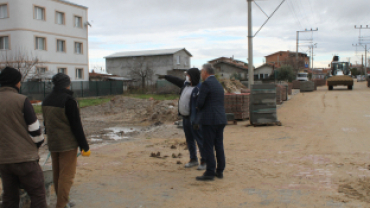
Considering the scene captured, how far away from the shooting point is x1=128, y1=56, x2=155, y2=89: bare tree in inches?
1889

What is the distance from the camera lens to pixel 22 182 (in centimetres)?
379

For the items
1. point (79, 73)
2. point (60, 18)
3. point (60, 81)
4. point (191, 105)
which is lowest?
point (191, 105)

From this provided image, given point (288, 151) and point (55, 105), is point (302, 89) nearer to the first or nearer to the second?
point (288, 151)

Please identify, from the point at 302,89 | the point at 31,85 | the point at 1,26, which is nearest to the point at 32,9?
the point at 1,26

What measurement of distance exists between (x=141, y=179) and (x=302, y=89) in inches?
1283

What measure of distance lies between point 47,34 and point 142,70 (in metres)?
18.5

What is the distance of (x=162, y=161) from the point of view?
7.18m

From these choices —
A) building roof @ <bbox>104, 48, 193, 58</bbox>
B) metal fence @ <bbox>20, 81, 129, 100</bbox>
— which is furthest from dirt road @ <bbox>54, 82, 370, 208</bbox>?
building roof @ <bbox>104, 48, 193, 58</bbox>

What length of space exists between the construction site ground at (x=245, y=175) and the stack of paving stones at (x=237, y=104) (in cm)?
351

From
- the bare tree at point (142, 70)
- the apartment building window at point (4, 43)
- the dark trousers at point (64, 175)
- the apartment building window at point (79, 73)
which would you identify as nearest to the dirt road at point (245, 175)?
the dark trousers at point (64, 175)

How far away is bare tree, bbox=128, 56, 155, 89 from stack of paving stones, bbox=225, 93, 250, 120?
33.2 meters

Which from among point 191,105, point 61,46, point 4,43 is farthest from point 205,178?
point 61,46

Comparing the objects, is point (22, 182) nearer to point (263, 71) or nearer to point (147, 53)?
point (147, 53)

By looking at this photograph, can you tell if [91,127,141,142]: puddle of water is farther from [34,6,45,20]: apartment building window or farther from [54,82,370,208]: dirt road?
[34,6,45,20]: apartment building window
